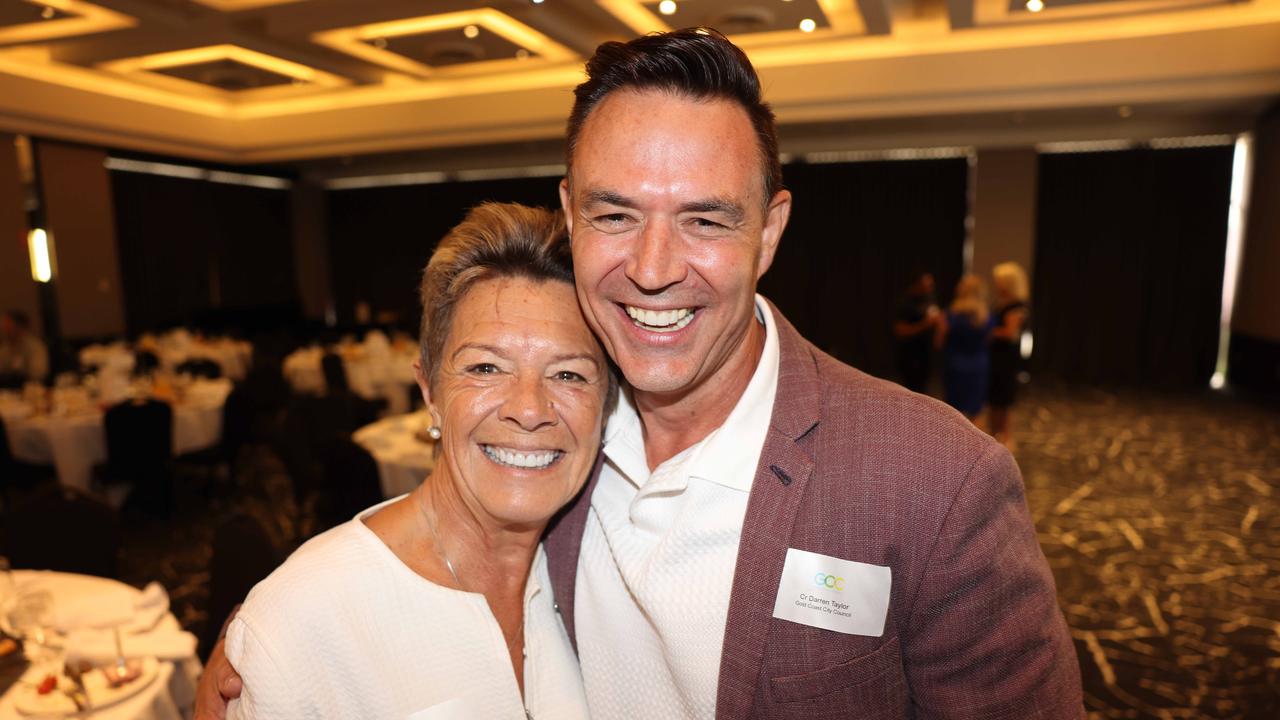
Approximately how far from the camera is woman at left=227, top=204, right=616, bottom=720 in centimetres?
130

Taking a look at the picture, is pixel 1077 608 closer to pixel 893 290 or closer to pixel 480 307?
pixel 480 307

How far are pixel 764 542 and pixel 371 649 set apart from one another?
2.32 ft

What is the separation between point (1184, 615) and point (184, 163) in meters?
14.7

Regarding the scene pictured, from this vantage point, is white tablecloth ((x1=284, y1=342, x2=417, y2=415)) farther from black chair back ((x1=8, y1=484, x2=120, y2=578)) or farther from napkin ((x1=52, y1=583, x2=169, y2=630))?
napkin ((x1=52, y1=583, x2=169, y2=630))

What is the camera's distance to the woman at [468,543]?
1297 millimetres

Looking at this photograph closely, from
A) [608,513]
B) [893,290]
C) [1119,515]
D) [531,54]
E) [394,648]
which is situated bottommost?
[1119,515]

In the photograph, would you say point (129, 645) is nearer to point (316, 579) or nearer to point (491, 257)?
point (316, 579)

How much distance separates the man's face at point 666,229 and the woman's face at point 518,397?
0.10 metres

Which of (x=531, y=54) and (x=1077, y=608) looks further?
(x=531, y=54)

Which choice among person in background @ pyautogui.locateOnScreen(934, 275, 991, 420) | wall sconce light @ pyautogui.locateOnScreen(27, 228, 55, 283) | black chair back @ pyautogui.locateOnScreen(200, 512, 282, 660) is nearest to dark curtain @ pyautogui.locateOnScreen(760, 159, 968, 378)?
person in background @ pyautogui.locateOnScreen(934, 275, 991, 420)

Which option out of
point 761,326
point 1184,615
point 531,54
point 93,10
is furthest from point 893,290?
point 761,326

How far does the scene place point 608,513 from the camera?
150 centimetres

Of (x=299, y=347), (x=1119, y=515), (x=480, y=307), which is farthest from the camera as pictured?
(x=299, y=347)

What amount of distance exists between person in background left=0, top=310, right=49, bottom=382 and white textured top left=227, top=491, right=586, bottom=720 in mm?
9222
